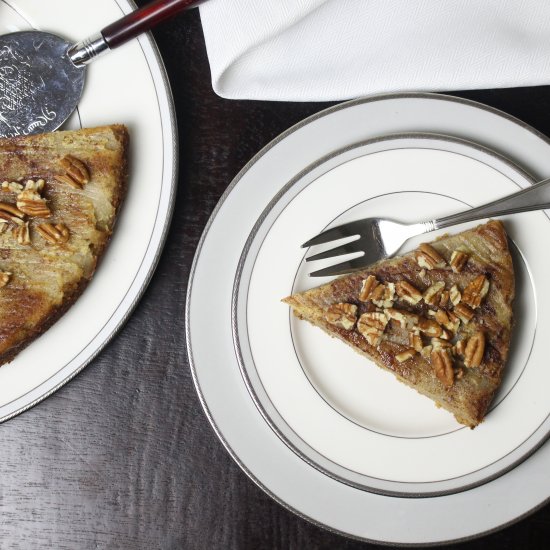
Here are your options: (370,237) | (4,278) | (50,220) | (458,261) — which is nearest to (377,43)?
(370,237)

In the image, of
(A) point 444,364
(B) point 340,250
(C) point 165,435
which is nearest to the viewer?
(A) point 444,364

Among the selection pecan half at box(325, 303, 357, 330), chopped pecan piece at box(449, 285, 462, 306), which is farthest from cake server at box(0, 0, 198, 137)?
chopped pecan piece at box(449, 285, 462, 306)

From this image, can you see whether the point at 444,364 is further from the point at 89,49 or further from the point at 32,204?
the point at 89,49

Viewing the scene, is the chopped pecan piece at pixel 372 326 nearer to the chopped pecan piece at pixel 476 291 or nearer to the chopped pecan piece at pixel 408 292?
the chopped pecan piece at pixel 408 292

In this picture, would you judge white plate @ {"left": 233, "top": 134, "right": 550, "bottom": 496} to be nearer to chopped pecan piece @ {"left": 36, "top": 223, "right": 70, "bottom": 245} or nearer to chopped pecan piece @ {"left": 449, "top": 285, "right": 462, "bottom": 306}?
chopped pecan piece @ {"left": 449, "top": 285, "right": 462, "bottom": 306}

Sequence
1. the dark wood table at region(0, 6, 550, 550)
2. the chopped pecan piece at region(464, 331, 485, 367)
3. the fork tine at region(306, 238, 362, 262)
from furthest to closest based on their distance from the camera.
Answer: the dark wood table at region(0, 6, 550, 550) < the fork tine at region(306, 238, 362, 262) < the chopped pecan piece at region(464, 331, 485, 367)

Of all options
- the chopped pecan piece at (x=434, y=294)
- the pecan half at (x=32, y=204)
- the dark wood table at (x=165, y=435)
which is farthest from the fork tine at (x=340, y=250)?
the pecan half at (x=32, y=204)
